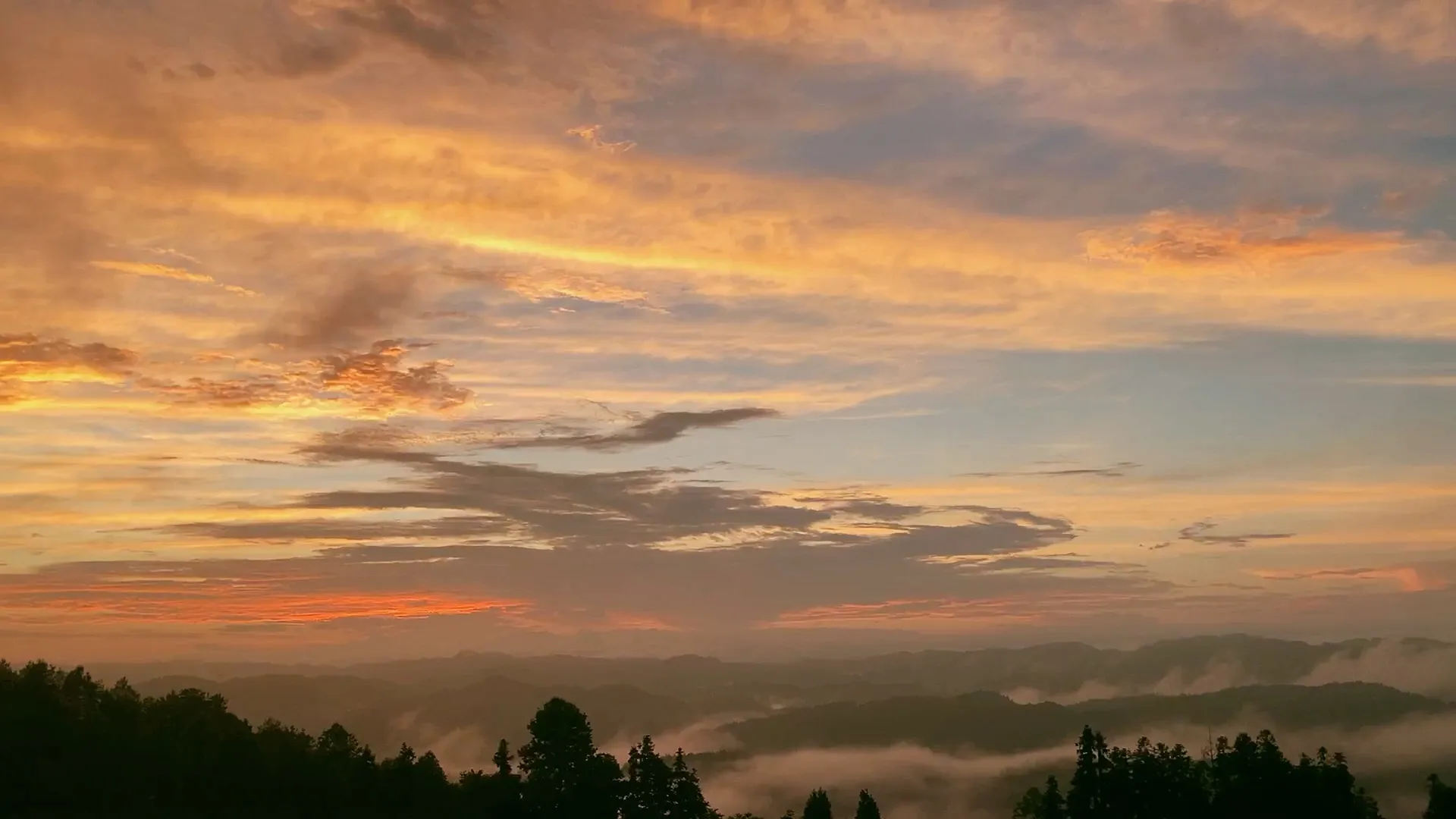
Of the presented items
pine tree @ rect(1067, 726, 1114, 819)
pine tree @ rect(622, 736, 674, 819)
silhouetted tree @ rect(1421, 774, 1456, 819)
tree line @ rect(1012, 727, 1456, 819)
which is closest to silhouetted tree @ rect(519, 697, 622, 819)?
pine tree @ rect(622, 736, 674, 819)

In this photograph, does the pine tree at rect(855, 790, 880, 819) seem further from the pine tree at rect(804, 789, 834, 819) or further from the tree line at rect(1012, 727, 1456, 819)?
the tree line at rect(1012, 727, 1456, 819)

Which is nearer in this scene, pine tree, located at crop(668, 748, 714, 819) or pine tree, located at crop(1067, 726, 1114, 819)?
pine tree, located at crop(1067, 726, 1114, 819)

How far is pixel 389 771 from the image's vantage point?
68688 mm

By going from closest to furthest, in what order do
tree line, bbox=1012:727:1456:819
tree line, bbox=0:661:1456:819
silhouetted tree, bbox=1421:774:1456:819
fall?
tree line, bbox=0:661:1456:819 → silhouetted tree, bbox=1421:774:1456:819 → tree line, bbox=1012:727:1456:819

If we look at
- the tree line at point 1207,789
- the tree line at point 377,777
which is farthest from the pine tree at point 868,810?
the tree line at point 1207,789

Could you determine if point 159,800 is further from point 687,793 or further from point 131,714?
point 687,793

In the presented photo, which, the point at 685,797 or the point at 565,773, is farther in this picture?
the point at 685,797

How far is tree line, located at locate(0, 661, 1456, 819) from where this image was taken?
2359 inches

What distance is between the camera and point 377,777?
6856 cm

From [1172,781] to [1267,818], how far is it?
6497 millimetres

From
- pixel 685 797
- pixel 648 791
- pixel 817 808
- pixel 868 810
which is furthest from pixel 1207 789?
pixel 648 791

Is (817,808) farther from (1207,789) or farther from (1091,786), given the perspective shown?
(1207,789)

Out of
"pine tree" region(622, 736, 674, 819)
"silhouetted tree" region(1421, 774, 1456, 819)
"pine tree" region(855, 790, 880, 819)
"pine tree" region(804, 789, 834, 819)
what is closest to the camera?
"silhouetted tree" region(1421, 774, 1456, 819)

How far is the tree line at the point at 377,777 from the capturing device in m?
59.9
